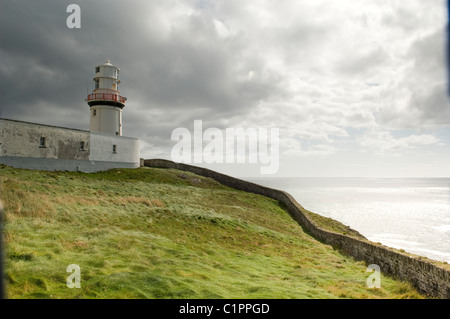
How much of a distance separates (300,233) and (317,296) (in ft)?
→ 48.9

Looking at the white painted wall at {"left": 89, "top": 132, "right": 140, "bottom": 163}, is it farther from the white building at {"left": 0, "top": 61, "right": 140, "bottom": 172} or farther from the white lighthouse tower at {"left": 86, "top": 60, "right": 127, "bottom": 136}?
the white lighthouse tower at {"left": 86, "top": 60, "right": 127, "bottom": 136}

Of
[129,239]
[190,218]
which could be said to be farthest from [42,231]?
[190,218]

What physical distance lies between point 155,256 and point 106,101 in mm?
→ 32362

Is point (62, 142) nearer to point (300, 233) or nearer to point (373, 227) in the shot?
point (300, 233)

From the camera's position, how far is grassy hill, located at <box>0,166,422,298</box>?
6852mm

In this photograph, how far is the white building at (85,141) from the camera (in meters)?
27.4

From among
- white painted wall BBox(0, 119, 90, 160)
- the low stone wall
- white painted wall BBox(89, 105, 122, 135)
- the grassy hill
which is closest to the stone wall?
white painted wall BBox(0, 119, 90, 160)

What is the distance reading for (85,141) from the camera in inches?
1334

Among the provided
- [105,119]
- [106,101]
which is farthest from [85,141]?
[106,101]

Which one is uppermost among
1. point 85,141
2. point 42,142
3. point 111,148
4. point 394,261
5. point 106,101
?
point 106,101

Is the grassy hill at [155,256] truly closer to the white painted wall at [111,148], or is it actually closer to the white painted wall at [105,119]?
the white painted wall at [111,148]

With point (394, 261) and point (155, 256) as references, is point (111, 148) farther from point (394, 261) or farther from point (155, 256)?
point (394, 261)

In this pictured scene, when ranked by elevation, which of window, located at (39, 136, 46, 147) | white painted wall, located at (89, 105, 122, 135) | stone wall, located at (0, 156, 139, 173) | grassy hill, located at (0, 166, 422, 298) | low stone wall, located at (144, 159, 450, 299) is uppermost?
white painted wall, located at (89, 105, 122, 135)

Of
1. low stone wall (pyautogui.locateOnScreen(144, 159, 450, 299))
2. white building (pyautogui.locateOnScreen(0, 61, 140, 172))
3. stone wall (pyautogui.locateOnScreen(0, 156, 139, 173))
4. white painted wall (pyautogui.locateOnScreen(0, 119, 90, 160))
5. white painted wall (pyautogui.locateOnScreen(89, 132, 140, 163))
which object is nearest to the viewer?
low stone wall (pyautogui.locateOnScreen(144, 159, 450, 299))
